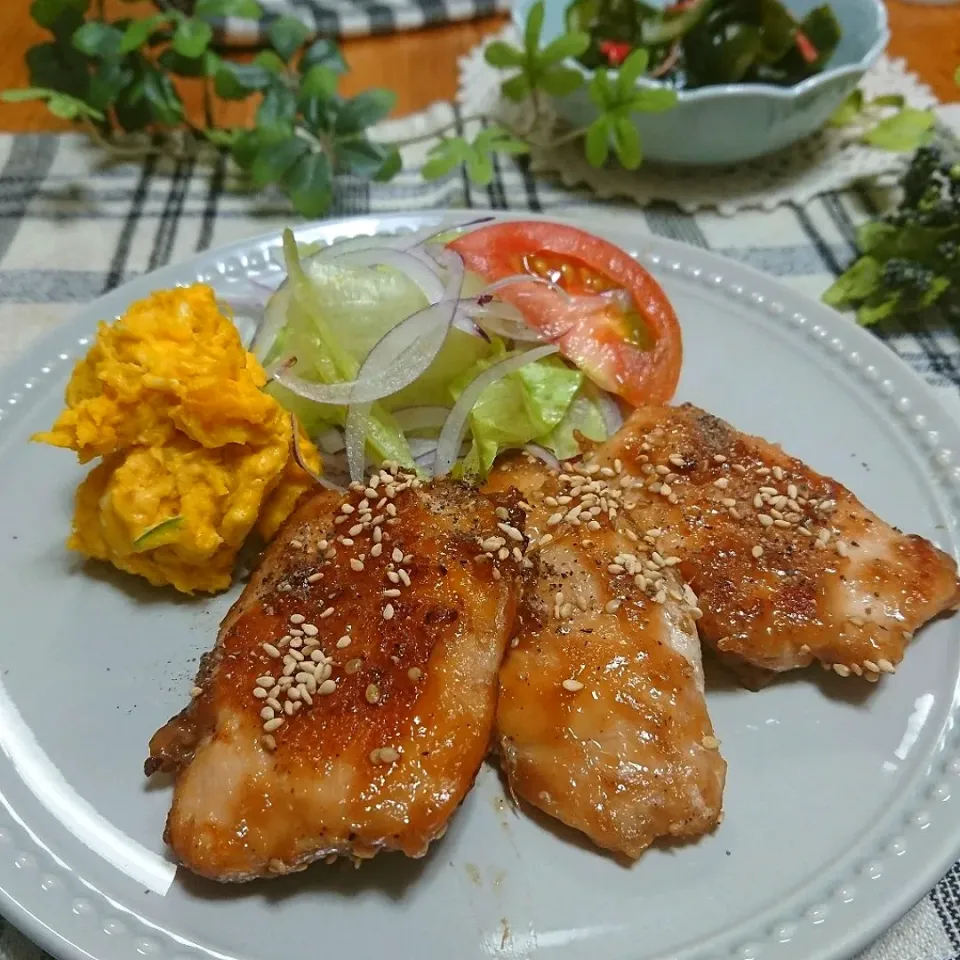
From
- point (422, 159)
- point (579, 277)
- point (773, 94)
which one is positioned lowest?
point (422, 159)

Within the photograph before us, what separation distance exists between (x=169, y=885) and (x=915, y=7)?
629 centimetres

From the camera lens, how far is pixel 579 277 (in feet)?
10.2

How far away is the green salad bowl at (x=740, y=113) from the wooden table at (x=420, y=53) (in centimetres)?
88

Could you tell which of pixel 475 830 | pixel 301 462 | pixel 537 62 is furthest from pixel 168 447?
pixel 537 62

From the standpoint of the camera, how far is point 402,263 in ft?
9.59

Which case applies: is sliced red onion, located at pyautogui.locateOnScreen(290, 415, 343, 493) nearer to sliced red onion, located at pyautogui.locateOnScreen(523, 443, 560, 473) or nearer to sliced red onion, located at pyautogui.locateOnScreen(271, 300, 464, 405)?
sliced red onion, located at pyautogui.locateOnScreen(271, 300, 464, 405)

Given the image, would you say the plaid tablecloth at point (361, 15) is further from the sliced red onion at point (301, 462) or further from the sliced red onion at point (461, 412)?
the sliced red onion at point (301, 462)

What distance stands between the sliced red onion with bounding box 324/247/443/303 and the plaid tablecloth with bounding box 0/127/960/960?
3.90 feet

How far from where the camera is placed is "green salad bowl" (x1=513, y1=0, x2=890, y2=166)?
3.80 metres

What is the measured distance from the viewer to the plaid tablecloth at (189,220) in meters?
3.57

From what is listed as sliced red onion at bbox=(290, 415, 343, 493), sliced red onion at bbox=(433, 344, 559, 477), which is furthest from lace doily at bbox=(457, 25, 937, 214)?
sliced red onion at bbox=(290, 415, 343, 493)

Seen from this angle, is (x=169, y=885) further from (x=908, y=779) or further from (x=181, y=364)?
(x=908, y=779)

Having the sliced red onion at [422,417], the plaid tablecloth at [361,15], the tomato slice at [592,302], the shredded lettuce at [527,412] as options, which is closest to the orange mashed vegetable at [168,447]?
the sliced red onion at [422,417]

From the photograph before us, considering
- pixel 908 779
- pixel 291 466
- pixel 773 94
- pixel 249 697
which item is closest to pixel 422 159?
pixel 773 94
